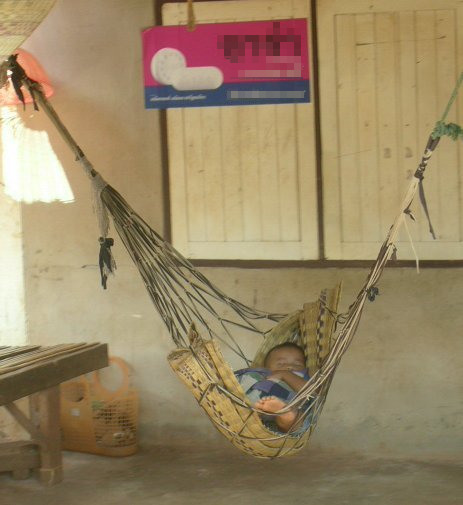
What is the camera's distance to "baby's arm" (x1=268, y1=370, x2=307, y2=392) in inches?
148

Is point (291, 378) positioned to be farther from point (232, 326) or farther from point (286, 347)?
point (232, 326)

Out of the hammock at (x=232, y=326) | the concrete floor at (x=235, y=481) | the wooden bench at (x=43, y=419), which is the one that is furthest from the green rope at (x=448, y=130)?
the wooden bench at (x=43, y=419)

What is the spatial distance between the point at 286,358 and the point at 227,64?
142cm

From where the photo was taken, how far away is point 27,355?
3.96 meters

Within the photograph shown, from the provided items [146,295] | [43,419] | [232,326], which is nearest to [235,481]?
[232,326]

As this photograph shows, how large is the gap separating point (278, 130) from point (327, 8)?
1.97ft

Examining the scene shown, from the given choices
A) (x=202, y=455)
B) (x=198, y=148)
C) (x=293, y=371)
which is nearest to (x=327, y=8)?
(x=198, y=148)

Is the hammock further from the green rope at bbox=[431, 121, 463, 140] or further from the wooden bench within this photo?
the wooden bench

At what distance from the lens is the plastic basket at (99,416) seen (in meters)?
4.46

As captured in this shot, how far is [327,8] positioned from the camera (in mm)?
4242

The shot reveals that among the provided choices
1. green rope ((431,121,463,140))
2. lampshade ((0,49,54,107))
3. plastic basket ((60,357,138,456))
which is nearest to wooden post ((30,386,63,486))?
plastic basket ((60,357,138,456))

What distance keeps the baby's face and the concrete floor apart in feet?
1.69

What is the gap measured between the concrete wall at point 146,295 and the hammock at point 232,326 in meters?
0.30

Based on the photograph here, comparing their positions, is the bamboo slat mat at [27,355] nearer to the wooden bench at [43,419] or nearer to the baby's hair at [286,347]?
the wooden bench at [43,419]
